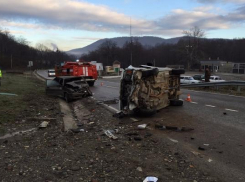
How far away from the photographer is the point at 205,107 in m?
10.9

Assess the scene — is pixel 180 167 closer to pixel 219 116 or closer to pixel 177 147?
pixel 177 147

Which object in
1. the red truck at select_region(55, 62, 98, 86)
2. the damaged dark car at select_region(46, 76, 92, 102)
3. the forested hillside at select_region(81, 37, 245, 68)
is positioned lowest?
the damaged dark car at select_region(46, 76, 92, 102)

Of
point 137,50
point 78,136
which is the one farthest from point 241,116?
point 137,50

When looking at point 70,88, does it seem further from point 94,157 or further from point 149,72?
point 94,157

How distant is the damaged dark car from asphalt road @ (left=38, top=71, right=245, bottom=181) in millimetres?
6084

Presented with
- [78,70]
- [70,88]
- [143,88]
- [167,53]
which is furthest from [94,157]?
[167,53]

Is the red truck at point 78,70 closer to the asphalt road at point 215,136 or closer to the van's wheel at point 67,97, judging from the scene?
the van's wheel at point 67,97

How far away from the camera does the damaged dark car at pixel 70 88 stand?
48.3ft

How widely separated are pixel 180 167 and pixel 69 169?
6.33ft

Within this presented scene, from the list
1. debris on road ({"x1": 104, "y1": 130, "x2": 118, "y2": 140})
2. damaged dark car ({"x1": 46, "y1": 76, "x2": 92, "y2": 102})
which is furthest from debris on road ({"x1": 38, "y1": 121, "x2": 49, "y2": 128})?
damaged dark car ({"x1": 46, "y1": 76, "x2": 92, "y2": 102})

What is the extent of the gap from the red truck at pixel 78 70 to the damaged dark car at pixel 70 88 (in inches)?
297

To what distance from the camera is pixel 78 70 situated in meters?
23.6

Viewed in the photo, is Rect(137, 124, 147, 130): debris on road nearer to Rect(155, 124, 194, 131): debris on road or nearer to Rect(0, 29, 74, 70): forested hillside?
Rect(155, 124, 194, 131): debris on road

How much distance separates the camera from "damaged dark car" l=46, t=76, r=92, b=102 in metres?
14.7
